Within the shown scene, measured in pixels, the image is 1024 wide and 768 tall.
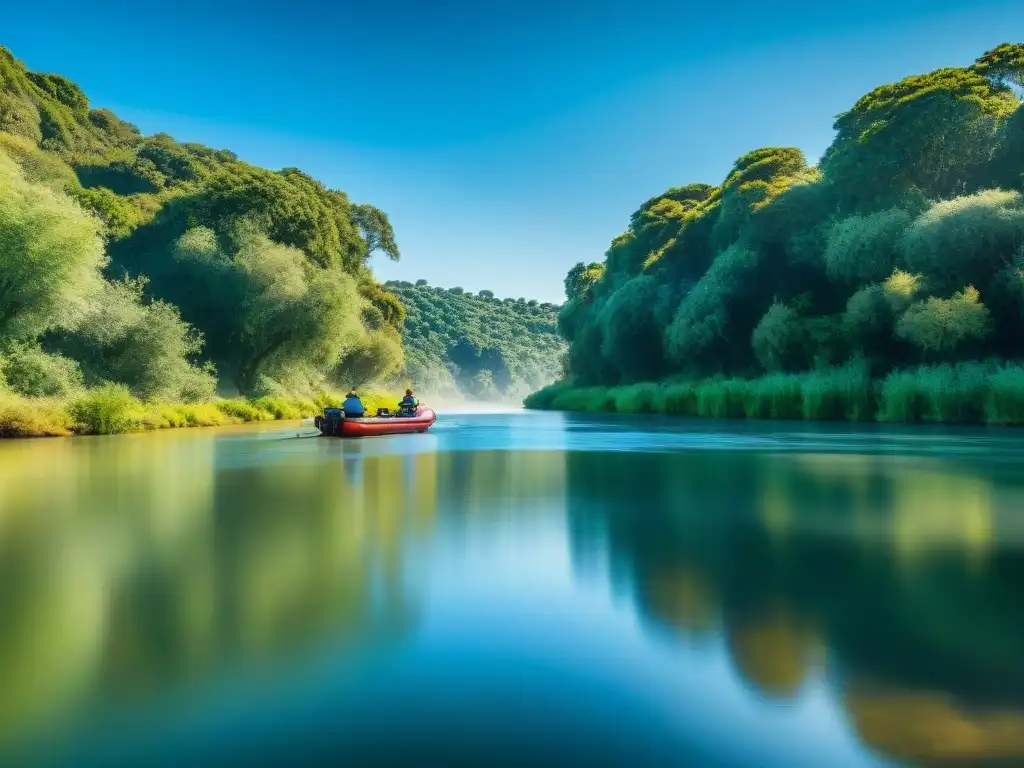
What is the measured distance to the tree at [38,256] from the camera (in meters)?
20.5

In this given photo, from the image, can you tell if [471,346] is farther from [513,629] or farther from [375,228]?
[513,629]

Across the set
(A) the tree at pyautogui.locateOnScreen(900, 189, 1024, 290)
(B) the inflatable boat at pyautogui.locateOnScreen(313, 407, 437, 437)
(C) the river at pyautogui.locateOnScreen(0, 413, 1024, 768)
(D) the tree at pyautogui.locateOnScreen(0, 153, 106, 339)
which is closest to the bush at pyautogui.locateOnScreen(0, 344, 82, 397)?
(D) the tree at pyautogui.locateOnScreen(0, 153, 106, 339)

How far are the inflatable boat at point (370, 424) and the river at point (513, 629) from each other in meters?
12.9

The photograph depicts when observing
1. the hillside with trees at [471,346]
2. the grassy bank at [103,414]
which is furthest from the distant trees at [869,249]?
the hillside with trees at [471,346]

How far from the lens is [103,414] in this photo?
73.8ft

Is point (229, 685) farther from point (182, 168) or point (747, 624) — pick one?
point (182, 168)

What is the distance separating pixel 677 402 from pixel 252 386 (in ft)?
70.3

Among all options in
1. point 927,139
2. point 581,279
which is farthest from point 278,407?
point 581,279

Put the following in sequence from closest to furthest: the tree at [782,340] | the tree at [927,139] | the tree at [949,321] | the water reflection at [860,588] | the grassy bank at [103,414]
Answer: the water reflection at [860,588] < the grassy bank at [103,414] < the tree at [949,321] < the tree at [927,139] < the tree at [782,340]

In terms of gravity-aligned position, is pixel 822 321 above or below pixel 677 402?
above

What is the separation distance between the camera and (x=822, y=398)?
29.1 m

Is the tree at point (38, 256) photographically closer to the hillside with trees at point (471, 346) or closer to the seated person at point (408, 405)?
the seated person at point (408, 405)

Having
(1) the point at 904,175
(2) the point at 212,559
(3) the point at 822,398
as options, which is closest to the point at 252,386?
(3) the point at 822,398

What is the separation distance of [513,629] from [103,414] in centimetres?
2188
